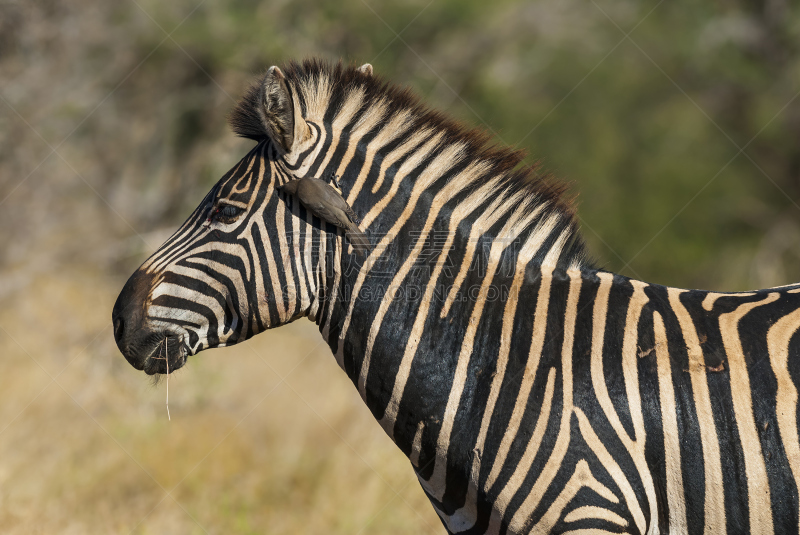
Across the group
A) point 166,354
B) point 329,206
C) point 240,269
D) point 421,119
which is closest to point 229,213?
point 240,269

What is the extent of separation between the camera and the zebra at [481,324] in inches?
105

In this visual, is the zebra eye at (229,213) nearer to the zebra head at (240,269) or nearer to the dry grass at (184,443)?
the zebra head at (240,269)

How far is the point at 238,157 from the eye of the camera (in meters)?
10.3

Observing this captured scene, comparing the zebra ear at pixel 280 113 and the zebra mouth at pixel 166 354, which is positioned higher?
the zebra ear at pixel 280 113

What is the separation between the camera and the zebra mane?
3.20 meters

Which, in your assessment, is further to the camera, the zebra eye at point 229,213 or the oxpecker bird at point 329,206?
the zebra eye at point 229,213

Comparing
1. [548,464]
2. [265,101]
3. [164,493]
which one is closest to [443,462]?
[548,464]

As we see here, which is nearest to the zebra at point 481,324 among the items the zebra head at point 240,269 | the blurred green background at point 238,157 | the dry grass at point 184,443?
the zebra head at point 240,269

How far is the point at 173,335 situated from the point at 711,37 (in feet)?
62.3

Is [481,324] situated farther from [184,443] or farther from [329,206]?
[184,443]

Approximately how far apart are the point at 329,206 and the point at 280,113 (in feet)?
1.63

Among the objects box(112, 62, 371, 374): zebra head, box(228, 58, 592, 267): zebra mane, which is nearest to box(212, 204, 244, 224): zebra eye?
box(112, 62, 371, 374): zebra head

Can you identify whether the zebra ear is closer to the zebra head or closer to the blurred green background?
the zebra head

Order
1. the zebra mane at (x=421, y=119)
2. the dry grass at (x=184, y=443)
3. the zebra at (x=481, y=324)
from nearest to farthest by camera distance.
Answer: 1. the zebra at (x=481, y=324)
2. the zebra mane at (x=421, y=119)
3. the dry grass at (x=184, y=443)
